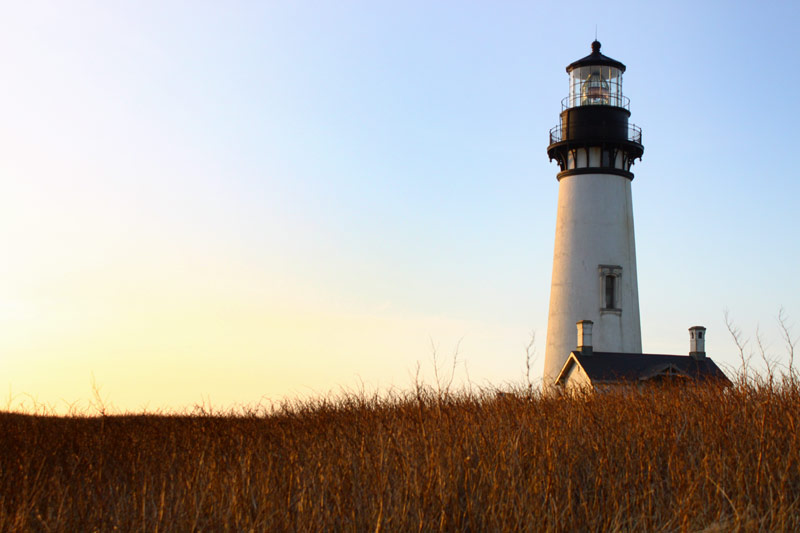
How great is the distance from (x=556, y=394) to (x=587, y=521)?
6.10m

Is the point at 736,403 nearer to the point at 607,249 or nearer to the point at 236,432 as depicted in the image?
the point at 236,432

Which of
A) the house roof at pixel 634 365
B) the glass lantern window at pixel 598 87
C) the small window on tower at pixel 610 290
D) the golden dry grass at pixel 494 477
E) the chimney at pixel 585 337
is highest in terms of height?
the glass lantern window at pixel 598 87

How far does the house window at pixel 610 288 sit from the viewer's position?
23766mm

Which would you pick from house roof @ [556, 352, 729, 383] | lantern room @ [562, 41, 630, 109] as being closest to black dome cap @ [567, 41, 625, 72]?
lantern room @ [562, 41, 630, 109]

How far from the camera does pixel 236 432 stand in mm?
10422

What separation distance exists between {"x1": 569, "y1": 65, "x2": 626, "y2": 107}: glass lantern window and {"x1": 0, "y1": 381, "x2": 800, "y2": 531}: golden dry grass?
17664mm

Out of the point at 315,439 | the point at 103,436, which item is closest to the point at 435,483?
the point at 315,439

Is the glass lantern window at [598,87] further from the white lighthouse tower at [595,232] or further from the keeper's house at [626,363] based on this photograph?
the keeper's house at [626,363]

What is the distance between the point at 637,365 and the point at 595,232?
4288 mm

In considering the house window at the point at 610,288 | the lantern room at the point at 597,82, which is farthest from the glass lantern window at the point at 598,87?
the house window at the point at 610,288

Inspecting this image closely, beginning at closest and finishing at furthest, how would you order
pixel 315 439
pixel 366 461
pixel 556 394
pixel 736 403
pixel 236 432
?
pixel 366 461, pixel 736 403, pixel 315 439, pixel 236 432, pixel 556 394

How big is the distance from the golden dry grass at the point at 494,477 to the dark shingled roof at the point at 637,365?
12.2 meters

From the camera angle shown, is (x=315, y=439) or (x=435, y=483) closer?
(x=435, y=483)

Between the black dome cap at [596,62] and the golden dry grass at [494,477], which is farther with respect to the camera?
the black dome cap at [596,62]
